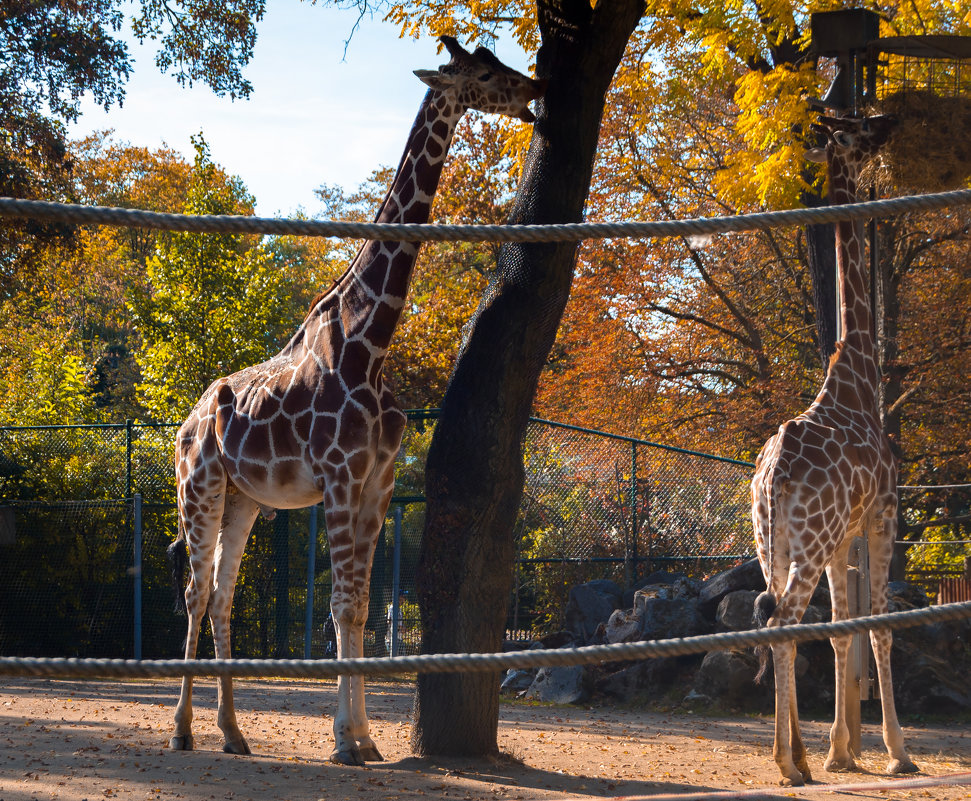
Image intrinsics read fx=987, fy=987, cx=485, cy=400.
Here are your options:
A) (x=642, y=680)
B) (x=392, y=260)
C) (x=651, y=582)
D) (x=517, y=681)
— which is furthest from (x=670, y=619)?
(x=392, y=260)

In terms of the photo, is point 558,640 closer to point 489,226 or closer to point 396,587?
point 396,587

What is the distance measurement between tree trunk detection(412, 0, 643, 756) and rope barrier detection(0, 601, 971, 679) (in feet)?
12.0

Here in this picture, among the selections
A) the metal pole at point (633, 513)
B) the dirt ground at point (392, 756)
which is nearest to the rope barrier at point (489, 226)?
the dirt ground at point (392, 756)

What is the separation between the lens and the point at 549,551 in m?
12.2

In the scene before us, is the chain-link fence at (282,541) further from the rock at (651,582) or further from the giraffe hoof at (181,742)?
the giraffe hoof at (181,742)

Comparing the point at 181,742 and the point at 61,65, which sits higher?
the point at 61,65

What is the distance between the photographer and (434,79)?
570cm

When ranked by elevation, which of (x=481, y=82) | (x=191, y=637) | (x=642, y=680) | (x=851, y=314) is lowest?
(x=642, y=680)

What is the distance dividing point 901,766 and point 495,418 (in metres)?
3.24

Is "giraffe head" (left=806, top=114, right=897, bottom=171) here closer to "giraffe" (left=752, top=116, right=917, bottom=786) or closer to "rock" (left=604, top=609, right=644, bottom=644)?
"giraffe" (left=752, top=116, right=917, bottom=786)

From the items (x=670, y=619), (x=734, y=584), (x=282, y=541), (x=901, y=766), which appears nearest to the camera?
(x=901, y=766)

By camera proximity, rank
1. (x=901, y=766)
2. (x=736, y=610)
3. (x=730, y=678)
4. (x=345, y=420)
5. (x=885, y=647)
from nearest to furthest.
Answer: (x=345, y=420) → (x=901, y=766) → (x=885, y=647) → (x=730, y=678) → (x=736, y=610)

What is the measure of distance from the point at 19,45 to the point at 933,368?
13.5 meters

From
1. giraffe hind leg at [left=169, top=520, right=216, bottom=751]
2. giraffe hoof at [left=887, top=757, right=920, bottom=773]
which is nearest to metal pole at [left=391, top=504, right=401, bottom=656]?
giraffe hind leg at [left=169, top=520, right=216, bottom=751]
